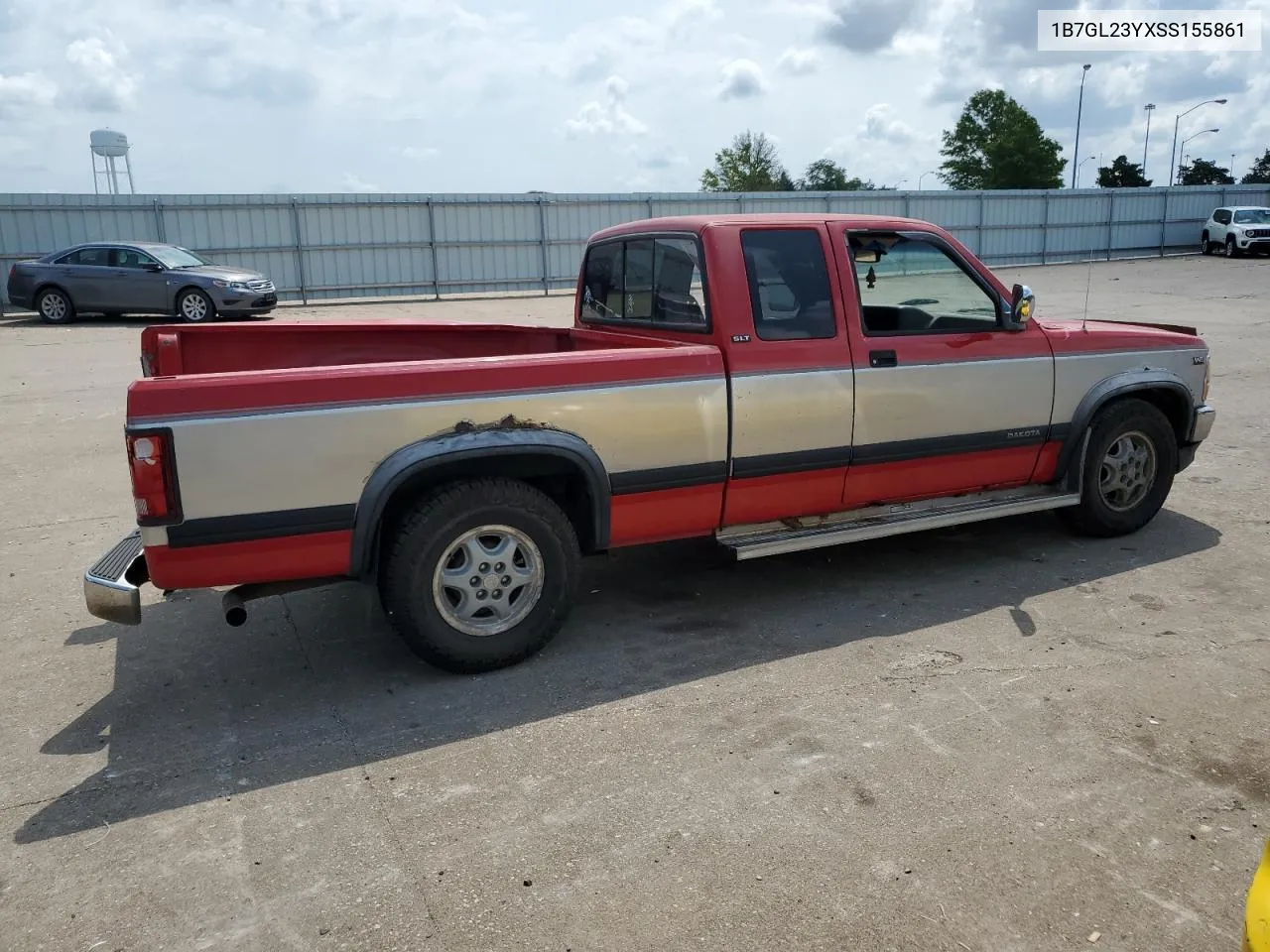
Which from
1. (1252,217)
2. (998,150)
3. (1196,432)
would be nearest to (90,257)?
(1196,432)

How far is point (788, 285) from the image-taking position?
15.7 ft

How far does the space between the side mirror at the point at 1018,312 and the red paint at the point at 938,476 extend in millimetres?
651

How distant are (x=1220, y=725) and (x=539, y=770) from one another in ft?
8.06

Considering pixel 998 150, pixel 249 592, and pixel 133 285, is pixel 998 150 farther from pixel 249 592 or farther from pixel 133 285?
pixel 249 592

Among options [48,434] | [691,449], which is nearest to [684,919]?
[691,449]

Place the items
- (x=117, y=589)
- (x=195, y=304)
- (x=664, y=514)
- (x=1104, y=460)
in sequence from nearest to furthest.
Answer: (x=117, y=589), (x=664, y=514), (x=1104, y=460), (x=195, y=304)

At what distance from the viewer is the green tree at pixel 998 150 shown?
6216 centimetres

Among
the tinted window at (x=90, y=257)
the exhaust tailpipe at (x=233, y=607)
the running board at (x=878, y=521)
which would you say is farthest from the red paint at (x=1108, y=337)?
the tinted window at (x=90, y=257)

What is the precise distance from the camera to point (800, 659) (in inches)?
172

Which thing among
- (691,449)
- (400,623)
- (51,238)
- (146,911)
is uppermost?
(51,238)

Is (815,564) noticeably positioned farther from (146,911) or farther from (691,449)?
(146,911)

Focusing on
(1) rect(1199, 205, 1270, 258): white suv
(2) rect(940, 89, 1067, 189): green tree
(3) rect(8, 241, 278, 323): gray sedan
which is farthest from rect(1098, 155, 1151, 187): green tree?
(3) rect(8, 241, 278, 323): gray sedan

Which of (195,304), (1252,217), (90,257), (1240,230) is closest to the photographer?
(195,304)

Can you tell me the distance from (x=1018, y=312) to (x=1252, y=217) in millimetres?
31757
